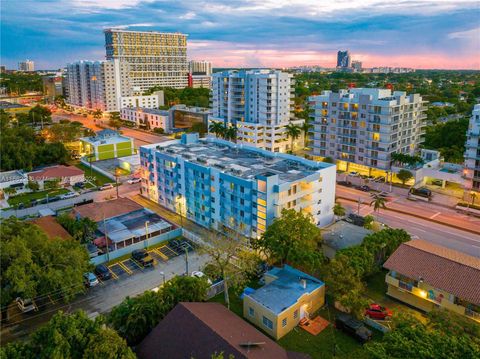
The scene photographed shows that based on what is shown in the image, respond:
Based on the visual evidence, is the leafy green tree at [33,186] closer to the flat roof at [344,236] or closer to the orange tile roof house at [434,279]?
the flat roof at [344,236]

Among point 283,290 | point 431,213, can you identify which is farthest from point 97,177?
point 431,213

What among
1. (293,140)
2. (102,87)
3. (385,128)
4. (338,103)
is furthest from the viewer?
(102,87)

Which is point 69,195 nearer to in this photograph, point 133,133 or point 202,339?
point 202,339

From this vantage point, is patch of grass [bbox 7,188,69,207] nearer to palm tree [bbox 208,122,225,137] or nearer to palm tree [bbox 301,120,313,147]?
palm tree [bbox 208,122,225,137]

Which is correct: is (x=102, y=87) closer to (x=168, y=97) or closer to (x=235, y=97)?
(x=168, y=97)

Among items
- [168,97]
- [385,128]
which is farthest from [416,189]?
[168,97]
